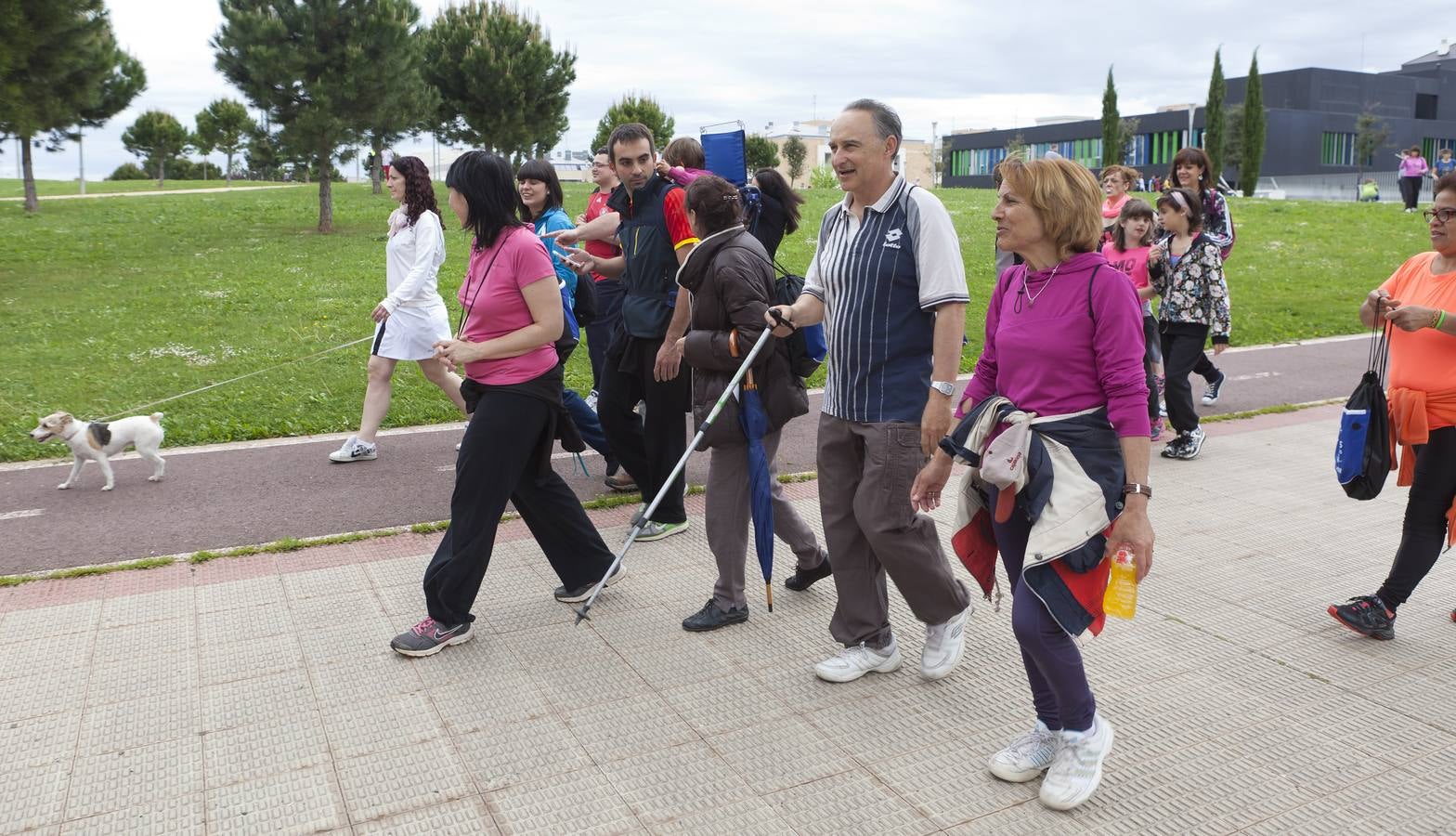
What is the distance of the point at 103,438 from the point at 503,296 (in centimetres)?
386

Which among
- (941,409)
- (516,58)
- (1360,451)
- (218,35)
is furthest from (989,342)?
(516,58)

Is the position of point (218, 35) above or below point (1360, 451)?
above

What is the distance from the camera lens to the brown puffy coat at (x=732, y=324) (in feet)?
14.6

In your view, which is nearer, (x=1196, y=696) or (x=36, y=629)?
(x=1196, y=696)

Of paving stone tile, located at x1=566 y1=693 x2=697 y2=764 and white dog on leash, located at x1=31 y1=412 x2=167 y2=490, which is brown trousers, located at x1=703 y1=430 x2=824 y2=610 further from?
white dog on leash, located at x1=31 y1=412 x2=167 y2=490

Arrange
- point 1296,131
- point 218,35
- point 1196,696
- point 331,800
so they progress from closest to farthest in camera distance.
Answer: point 331,800 < point 1196,696 < point 218,35 < point 1296,131

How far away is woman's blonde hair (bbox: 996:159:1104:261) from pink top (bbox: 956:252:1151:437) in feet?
0.19

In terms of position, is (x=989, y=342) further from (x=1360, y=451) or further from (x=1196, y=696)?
(x=1360, y=451)

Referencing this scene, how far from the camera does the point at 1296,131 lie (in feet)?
234

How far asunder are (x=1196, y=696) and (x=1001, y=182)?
2.00 meters

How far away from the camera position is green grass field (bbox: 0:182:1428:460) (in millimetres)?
9062

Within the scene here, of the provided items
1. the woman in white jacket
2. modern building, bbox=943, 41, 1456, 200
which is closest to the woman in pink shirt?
the woman in white jacket

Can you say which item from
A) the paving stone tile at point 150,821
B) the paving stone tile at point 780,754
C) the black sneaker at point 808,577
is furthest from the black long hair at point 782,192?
the paving stone tile at point 150,821

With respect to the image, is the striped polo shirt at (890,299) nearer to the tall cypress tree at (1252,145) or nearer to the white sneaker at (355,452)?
the white sneaker at (355,452)
